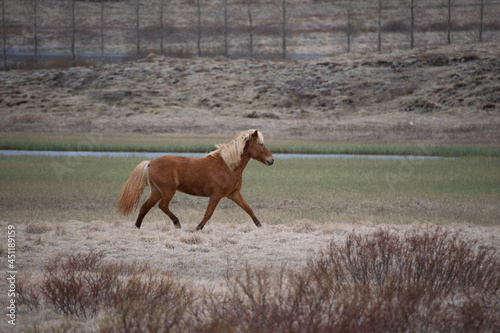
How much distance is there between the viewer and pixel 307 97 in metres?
46.9

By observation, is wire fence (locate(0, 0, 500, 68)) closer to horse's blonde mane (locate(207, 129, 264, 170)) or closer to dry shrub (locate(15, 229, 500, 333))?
horse's blonde mane (locate(207, 129, 264, 170))

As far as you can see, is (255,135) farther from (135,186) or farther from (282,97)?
(282,97)

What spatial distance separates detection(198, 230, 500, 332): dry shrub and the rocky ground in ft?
88.9

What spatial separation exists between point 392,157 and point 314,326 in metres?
23.4

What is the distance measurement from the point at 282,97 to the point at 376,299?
41214 millimetres

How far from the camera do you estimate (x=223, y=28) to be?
68812mm

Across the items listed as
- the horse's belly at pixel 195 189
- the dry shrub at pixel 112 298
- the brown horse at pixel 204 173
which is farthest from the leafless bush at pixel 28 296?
the horse's belly at pixel 195 189

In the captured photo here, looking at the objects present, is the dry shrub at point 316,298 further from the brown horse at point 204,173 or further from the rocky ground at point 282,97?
the rocky ground at point 282,97

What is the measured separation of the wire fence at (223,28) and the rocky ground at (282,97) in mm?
5854

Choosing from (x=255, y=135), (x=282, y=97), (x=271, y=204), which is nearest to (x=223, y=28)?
(x=282, y=97)

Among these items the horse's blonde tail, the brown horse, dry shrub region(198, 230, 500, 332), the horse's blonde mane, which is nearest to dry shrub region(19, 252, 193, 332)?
dry shrub region(198, 230, 500, 332)

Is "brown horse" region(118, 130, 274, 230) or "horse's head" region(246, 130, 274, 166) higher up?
"horse's head" region(246, 130, 274, 166)

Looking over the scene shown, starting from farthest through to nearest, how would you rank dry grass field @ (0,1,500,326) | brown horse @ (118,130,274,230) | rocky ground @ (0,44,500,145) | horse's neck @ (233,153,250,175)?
rocky ground @ (0,44,500,145) < horse's neck @ (233,153,250,175) < brown horse @ (118,130,274,230) < dry grass field @ (0,1,500,326)

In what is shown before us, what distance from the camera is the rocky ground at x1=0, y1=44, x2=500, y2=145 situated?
39.2 meters
